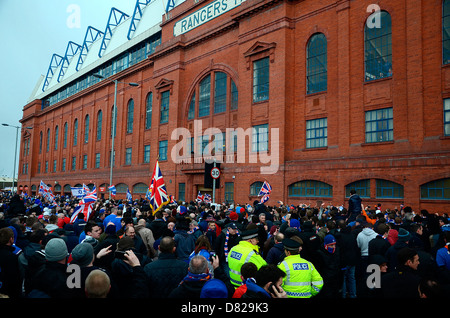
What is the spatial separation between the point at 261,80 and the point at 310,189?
1045cm

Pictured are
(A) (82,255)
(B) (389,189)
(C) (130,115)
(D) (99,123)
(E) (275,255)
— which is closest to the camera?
(A) (82,255)

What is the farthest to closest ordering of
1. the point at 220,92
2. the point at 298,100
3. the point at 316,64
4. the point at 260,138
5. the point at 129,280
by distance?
1. the point at 220,92
2. the point at 260,138
3. the point at 298,100
4. the point at 316,64
5. the point at 129,280

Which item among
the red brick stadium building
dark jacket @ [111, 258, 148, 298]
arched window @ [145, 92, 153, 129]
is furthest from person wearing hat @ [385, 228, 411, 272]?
arched window @ [145, 92, 153, 129]

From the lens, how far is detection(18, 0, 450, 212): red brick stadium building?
20.9m

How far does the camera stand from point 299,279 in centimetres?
492

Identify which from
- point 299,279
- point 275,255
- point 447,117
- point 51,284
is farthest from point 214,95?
point 51,284

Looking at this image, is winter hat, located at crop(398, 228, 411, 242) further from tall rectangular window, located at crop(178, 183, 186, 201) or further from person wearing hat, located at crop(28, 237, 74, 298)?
tall rectangular window, located at crop(178, 183, 186, 201)

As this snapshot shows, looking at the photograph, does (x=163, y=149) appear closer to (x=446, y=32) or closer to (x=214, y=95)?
(x=214, y=95)

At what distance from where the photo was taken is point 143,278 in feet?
15.5

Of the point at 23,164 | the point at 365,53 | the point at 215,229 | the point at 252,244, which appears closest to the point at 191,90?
the point at 365,53

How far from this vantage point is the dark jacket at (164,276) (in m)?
4.89

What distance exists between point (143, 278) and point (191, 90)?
34.3 meters

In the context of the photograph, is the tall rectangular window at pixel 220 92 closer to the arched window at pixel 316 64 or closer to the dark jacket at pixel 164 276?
the arched window at pixel 316 64
